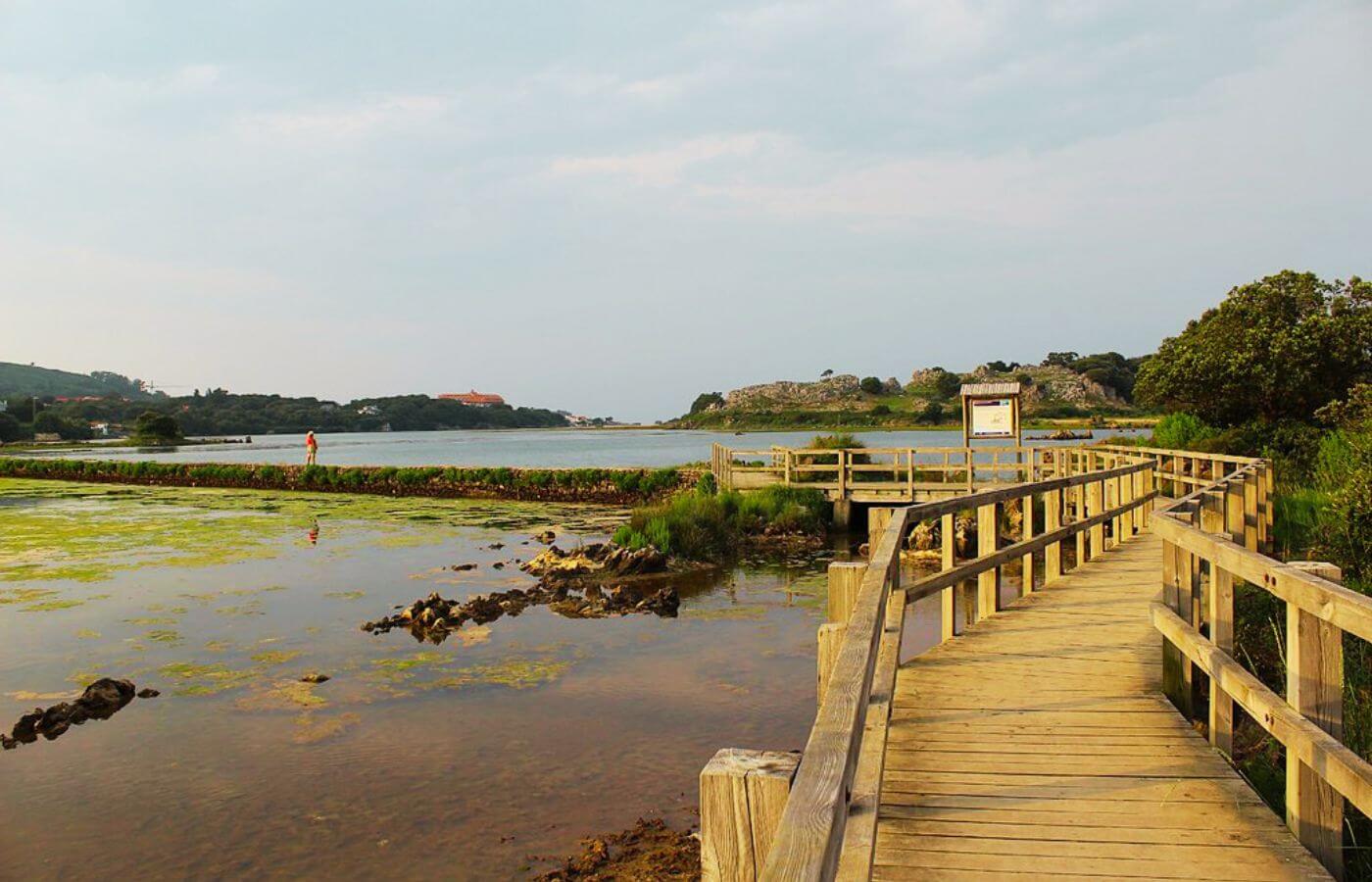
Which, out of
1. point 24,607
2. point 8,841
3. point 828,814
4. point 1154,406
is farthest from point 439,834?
point 1154,406

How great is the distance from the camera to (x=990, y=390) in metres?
23.8

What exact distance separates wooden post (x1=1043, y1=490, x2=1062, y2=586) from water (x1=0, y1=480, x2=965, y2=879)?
108 inches

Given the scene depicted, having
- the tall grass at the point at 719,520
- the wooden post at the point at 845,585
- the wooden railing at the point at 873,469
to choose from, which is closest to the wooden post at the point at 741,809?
the wooden post at the point at 845,585

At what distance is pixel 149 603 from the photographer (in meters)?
14.7

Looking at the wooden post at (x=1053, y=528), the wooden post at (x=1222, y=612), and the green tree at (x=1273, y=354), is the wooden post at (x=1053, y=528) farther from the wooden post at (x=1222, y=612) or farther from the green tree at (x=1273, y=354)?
the green tree at (x=1273, y=354)

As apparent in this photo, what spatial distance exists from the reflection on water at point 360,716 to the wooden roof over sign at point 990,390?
8532 millimetres

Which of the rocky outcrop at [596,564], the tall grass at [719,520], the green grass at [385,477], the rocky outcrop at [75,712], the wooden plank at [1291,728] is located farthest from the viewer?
the green grass at [385,477]

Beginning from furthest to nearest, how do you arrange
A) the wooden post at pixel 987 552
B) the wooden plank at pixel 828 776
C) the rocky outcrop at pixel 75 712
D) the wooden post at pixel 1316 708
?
the rocky outcrop at pixel 75 712 < the wooden post at pixel 987 552 < the wooden post at pixel 1316 708 < the wooden plank at pixel 828 776

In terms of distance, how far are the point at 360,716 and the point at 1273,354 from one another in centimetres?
2237

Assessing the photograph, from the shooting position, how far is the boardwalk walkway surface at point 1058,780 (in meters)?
3.42

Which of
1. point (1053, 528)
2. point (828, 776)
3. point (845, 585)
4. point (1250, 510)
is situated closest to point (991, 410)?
point (1250, 510)

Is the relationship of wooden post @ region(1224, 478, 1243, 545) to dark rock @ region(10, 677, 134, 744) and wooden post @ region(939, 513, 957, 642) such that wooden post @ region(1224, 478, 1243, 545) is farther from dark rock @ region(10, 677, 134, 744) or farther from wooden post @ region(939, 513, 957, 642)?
dark rock @ region(10, 677, 134, 744)

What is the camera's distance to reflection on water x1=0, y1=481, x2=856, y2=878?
21.6ft

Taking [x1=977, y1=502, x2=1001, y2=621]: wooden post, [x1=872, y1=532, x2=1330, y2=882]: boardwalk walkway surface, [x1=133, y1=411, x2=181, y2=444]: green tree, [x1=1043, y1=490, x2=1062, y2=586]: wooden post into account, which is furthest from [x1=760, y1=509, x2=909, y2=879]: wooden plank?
[x1=133, y1=411, x2=181, y2=444]: green tree
